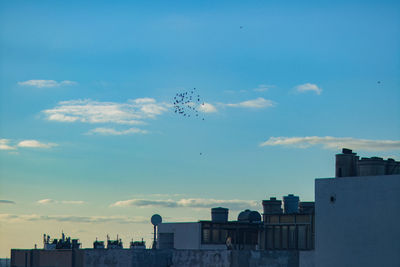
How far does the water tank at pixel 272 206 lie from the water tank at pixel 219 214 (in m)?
9.76

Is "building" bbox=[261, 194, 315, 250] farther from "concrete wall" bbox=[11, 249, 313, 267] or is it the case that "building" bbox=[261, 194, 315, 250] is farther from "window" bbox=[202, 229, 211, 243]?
"window" bbox=[202, 229, 211, 243]

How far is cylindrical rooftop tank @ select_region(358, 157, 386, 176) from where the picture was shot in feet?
172

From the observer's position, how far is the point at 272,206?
73.8m

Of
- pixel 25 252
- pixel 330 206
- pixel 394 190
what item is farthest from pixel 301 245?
pixel 25 252

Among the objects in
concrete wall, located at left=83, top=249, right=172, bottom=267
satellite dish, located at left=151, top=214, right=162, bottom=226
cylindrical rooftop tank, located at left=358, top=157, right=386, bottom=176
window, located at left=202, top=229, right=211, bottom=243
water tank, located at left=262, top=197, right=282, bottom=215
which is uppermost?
cylindrical rooftop tank, located at left=358, top=157, right=386, bottom=176

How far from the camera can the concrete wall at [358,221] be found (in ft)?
161

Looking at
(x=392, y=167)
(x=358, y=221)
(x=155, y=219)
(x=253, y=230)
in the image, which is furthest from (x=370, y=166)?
(x=155, y=219)

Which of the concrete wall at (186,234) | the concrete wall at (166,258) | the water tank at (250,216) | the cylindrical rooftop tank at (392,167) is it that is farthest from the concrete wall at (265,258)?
the concrete wall at (186,234)

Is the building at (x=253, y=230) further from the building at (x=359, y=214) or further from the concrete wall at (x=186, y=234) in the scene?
the building at (x=359, y=214)

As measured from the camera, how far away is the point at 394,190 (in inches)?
1922

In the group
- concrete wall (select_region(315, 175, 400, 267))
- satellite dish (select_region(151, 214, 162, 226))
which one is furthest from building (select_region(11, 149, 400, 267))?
satellite dish (select_region(151, 214, 162, 226))

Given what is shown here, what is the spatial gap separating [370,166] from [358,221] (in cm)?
419

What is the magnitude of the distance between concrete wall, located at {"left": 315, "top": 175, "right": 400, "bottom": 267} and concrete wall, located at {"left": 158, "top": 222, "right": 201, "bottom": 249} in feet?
95.7

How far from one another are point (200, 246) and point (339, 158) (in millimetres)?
30284
